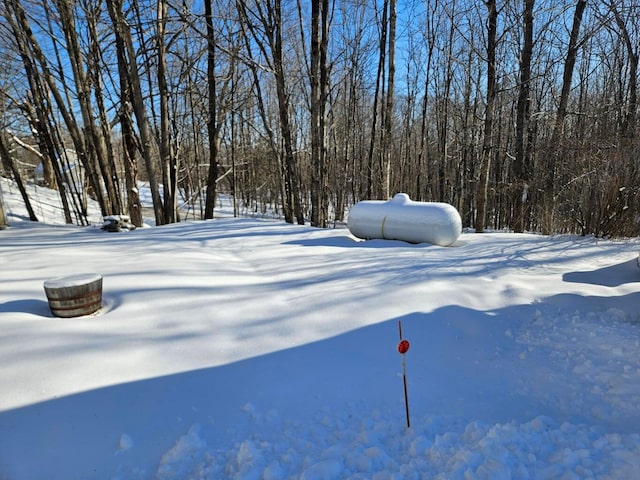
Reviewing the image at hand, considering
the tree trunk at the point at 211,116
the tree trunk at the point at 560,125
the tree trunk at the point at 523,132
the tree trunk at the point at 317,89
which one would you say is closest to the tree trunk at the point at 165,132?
the tree trunk at the point at 211,116

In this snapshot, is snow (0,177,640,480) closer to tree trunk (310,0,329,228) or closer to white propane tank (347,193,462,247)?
white propane tank (347,193,462,247)

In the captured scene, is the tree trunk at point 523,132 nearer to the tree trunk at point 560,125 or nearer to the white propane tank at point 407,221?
the tree trunk at point 560,125

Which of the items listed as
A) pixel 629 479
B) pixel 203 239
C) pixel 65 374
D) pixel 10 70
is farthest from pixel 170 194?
pixel 629 479

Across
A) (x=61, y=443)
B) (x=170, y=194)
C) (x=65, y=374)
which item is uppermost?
(x=170, y=194)

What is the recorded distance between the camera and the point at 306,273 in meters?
4.51

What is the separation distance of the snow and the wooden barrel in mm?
105

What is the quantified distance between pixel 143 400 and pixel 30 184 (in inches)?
1032

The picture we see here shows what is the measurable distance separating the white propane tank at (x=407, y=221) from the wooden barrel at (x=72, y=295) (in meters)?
5.02

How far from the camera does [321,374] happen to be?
252cm

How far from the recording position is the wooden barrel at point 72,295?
2.93 m

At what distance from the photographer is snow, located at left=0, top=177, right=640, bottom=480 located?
178 centimetres

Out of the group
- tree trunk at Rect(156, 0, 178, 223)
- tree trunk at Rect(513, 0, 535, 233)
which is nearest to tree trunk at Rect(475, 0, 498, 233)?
tree trunk at Rect(513, 0, 535, 233)

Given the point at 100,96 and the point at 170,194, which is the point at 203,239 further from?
the point at 100,96

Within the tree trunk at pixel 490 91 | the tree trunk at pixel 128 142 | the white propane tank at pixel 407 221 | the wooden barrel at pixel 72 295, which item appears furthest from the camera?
the tree trunk at pixel 128 142
